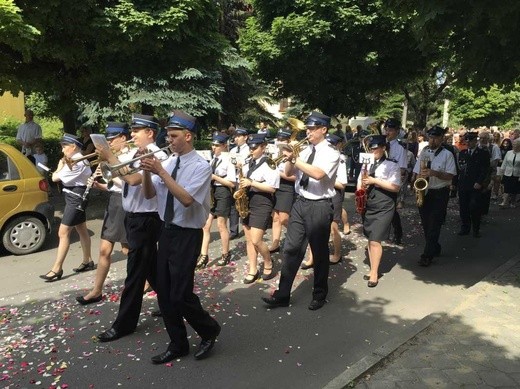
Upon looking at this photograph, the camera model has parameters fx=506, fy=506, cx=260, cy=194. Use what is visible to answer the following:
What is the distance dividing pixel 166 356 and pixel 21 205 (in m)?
4.42

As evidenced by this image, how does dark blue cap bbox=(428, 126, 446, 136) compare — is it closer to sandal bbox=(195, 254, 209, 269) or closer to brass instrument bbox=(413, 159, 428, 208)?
brass instrument bbox=(413, 159, 428, 208)

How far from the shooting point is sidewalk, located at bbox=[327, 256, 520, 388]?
3793mm

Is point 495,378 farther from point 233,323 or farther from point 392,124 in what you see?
point 392,124

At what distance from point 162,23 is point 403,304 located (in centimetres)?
629

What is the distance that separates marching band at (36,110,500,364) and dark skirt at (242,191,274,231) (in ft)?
0.04

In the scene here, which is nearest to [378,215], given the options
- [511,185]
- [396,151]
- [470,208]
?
[396,151]

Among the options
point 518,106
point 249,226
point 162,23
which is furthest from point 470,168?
point 518,106

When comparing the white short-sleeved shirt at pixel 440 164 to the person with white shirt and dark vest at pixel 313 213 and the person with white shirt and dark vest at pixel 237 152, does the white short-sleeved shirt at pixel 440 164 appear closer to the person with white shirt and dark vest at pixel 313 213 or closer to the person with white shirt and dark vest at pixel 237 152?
the person with white shirt and dark vest at pixel 313 213

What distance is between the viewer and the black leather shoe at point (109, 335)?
15.1 ft

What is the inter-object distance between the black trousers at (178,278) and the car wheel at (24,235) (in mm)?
4310

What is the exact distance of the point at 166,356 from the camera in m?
4.21

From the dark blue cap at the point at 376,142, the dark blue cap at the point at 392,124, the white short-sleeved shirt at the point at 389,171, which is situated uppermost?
the dark blue cap at the point at 392,124

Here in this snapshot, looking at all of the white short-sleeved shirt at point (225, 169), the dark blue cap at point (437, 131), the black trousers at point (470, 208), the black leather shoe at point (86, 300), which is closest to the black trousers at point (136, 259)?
the black leather shoe at point (86, 300)

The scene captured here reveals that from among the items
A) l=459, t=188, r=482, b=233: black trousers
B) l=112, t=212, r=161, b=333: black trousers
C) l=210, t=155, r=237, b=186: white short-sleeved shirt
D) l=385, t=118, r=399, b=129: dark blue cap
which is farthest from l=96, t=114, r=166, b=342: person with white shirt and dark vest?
l=459, t=188, r=482, b=233: black trousers
